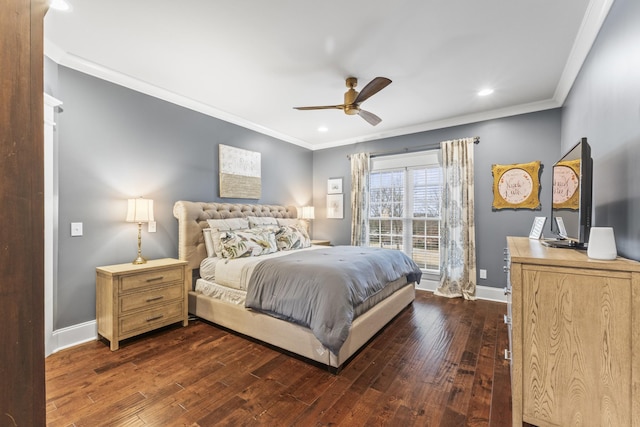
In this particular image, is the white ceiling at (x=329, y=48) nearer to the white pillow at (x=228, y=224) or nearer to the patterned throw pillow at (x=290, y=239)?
the white pillow at (x=228, y=224)

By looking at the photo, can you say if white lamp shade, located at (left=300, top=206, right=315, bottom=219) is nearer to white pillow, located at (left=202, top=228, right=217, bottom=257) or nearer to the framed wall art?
the framed wall art

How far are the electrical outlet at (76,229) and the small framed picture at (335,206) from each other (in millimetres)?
3782

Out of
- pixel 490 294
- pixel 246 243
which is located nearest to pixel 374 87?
pixel 246 243

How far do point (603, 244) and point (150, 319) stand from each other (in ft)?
11.4

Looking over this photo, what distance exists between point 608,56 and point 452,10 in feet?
3.65

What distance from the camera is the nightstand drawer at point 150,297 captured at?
99.5 inches

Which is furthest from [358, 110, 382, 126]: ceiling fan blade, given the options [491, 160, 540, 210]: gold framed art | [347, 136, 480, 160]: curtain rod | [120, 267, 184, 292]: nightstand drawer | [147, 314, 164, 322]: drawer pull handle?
[147, 314, 164, 322]: drawer pull handle

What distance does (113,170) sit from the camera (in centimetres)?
286

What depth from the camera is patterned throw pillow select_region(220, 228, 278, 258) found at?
3139mm

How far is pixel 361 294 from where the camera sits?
7.66 feet

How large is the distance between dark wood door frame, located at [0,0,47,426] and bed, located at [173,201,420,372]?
1669mm

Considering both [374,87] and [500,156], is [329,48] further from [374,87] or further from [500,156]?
[500,156]

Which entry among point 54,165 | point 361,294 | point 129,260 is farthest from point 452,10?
point 129,260

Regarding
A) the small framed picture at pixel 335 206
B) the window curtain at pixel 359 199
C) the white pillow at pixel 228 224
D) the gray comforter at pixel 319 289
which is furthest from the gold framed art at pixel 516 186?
the white pillow at pixel 228 224
